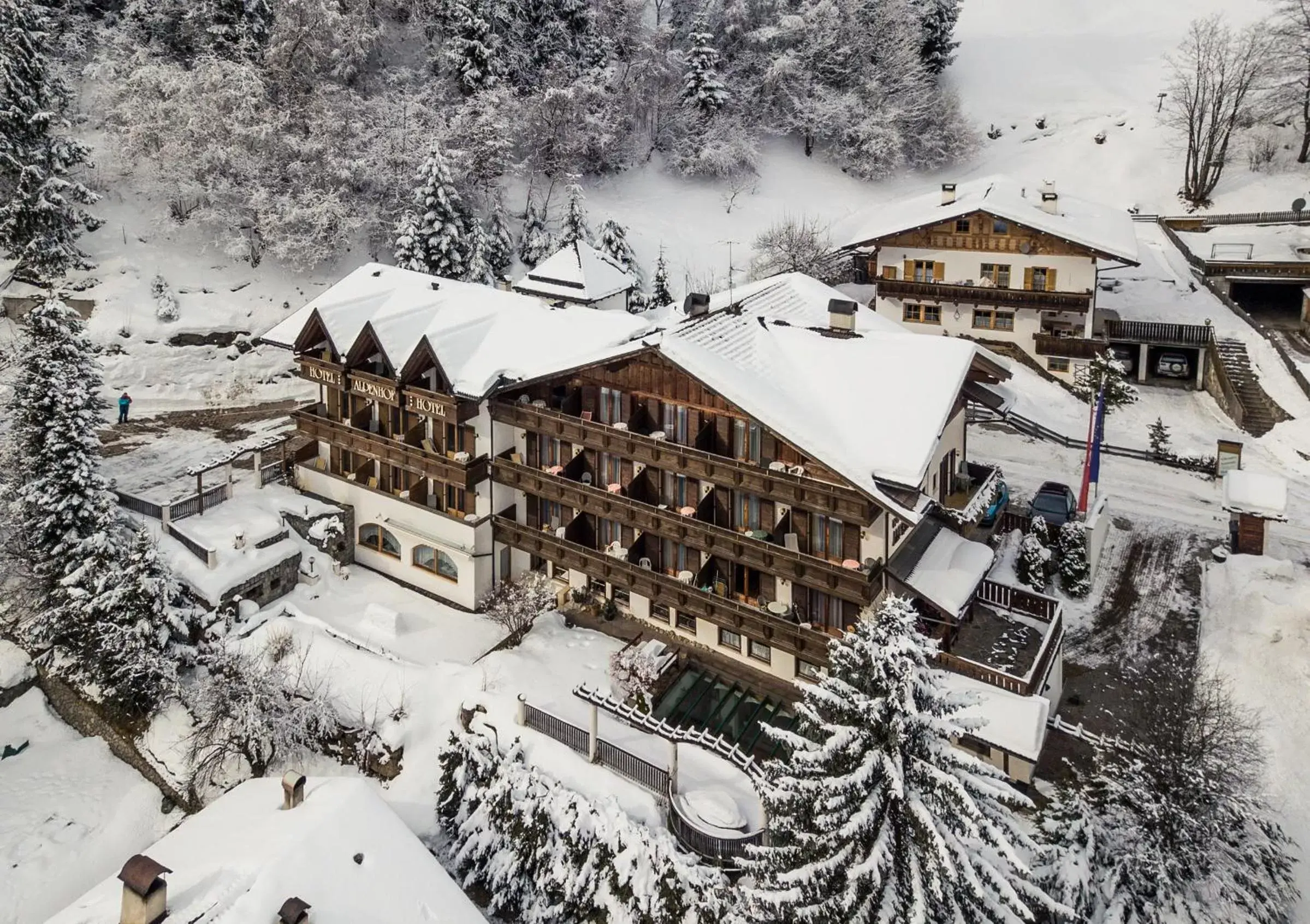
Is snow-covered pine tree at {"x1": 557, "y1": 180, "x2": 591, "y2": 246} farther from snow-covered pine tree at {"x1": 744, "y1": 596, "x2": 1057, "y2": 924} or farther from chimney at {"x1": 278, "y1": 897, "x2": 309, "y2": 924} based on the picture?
snow-covered pine tree at {"x1": 744, "y1": 596, "x2": 1057, "y2": 924}

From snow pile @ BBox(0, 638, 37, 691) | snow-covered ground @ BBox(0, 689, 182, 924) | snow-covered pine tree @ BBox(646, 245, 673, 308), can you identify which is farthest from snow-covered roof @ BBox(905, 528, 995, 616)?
snow-covered pine tree @ BBox(646, 245, 673, 308)

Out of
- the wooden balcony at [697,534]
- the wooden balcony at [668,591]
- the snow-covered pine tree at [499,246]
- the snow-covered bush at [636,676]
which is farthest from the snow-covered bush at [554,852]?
the snow-covered pine tree at [499,246]

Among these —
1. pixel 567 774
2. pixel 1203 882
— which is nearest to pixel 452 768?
pixel 567 774

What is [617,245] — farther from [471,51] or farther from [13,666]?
[13,666]

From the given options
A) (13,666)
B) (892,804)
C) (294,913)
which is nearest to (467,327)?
(13,666)

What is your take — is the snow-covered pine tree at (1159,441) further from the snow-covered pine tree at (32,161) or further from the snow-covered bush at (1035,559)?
the snow-covered pine tree at (32,161)
